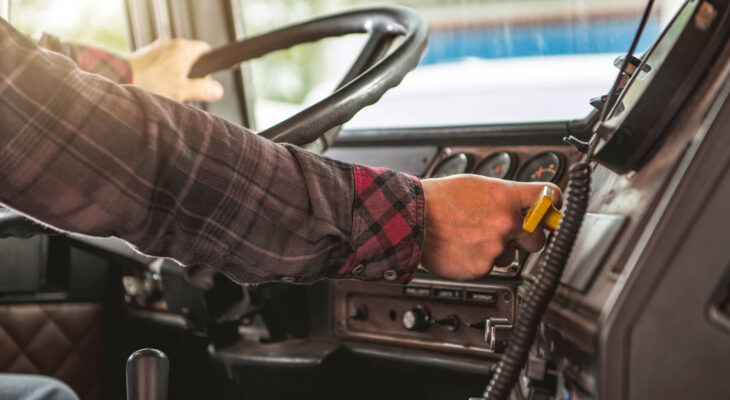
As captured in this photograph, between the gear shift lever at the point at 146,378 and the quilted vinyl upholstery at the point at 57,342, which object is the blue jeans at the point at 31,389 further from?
the quilted vinyl upholstery at the point at 57,342

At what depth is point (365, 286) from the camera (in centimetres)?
126

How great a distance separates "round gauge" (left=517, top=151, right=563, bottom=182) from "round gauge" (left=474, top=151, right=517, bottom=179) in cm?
2

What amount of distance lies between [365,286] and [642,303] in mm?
829

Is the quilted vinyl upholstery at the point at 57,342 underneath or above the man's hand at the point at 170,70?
underneath

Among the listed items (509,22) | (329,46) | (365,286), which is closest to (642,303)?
(365,286)

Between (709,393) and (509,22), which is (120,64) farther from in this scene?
(709,393)

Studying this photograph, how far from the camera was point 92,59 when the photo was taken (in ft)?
5.40

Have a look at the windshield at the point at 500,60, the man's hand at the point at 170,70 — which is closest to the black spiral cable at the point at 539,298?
the windshield at the point at 500,60

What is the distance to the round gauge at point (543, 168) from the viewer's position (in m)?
1.12

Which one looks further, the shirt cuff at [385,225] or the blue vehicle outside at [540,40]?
the blue vehicle outside at [540,40]

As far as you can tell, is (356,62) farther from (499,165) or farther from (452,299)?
(452,299)

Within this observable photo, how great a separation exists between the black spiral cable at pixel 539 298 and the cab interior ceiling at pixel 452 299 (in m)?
0.02

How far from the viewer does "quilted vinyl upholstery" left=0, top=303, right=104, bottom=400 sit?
5.70 ft

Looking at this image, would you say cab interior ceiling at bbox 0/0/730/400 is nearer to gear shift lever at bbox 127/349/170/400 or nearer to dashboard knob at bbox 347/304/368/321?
dashboard knob at bbox 347/304/368/321
